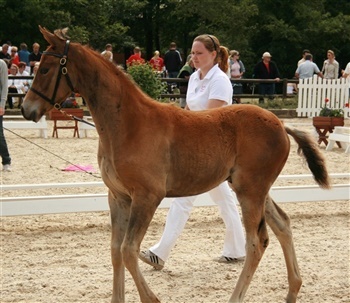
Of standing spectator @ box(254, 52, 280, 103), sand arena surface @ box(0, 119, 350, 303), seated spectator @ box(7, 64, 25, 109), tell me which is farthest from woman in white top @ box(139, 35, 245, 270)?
standing spectator @ box(254, 52, 280, 103)

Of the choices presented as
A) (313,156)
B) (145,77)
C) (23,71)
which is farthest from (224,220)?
(23,71)

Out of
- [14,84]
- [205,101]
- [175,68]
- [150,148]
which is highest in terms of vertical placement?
[205,101]

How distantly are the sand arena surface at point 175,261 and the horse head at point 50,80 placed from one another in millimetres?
1571

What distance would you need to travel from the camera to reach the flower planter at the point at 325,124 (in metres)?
15.7

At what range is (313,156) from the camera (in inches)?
236

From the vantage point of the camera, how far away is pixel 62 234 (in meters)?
7.89

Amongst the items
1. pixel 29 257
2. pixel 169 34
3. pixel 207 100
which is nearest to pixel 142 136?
pixel 207 100

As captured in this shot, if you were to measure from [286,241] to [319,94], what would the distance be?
16.7 m

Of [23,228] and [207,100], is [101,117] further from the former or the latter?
[23,228]

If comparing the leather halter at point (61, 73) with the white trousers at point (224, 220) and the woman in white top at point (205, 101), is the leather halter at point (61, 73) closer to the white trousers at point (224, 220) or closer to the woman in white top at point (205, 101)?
the woman in white top at point (205, 101)

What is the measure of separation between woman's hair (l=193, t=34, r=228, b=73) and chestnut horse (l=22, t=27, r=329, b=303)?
1024mm

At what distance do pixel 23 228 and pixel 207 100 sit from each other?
285 cm

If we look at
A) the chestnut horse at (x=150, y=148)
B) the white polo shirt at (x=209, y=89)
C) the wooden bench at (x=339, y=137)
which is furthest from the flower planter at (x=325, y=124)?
the chestnut horse at (x=150, y=148)

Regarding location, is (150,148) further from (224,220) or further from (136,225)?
(224,220)
